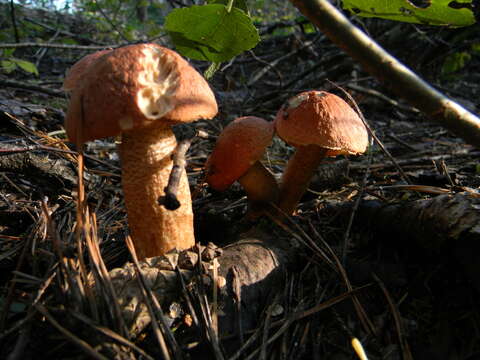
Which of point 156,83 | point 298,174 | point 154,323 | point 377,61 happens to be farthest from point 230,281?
point 377,61

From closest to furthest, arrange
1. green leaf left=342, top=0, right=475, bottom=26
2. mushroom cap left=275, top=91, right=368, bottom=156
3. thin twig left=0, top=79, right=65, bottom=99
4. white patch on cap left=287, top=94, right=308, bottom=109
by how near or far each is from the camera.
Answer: green leaf left=342, top=0, right=475, bottom=26 → mushroom cap left=275, top=91, right=368, bottom=156 → white patch on cap left=287, top=94, right=308, bottom=109 → thin twig left=0, top=79, right=65, bottom=99

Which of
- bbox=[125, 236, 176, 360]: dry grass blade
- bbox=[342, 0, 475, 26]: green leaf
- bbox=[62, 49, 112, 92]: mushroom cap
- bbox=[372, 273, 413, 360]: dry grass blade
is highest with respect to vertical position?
bbox=[342, 0, 475, 26]: green leaf

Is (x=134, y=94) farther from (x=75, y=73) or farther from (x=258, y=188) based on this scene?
(x=258, y=188)

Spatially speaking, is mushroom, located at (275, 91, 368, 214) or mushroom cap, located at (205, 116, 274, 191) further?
mushroom cap, located at (205, 116, 274, 191)

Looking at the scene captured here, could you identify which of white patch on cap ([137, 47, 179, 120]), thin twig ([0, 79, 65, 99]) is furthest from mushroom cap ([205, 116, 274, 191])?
thin twig ([0, 79, 65, 99])

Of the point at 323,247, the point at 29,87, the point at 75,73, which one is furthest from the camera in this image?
the point at 29,87

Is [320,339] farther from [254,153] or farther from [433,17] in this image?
[433,17]

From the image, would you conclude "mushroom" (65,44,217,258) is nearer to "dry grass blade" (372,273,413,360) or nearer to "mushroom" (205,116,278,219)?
"mushroom" (205,116,278,219)

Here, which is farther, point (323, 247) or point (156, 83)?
point (323, 247)
